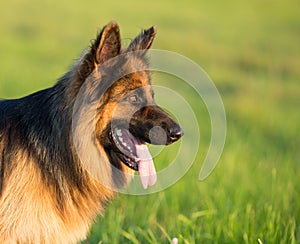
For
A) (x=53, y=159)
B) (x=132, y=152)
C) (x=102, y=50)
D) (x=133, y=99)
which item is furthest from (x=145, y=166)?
(x=102, y=50)

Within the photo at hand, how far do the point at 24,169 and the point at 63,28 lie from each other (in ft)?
47.5

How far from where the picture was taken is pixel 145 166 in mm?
4453

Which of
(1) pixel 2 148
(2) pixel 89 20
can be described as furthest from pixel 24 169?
(2) pixel 89 20

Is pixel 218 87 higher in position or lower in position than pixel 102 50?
higher

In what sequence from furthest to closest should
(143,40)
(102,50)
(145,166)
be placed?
(143,40) < (145,166) < (102,50)

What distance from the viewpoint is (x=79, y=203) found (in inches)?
178

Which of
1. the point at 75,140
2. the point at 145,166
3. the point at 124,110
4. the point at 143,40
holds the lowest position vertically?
the point at 145,166

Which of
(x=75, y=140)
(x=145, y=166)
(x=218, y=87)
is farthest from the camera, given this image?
(x=218, y=87)

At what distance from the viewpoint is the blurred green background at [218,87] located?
17.3ft

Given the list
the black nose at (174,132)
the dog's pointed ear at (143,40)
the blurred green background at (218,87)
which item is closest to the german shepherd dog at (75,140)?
the black nose at (174,132)

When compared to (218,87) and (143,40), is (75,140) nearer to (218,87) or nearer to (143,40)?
(143,40)

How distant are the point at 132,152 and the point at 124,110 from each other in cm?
31

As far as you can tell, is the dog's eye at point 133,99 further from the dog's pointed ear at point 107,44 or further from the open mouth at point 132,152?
the dog's pointed ear at point 107,44

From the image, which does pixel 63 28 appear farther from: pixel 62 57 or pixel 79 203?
pixel 79 203
